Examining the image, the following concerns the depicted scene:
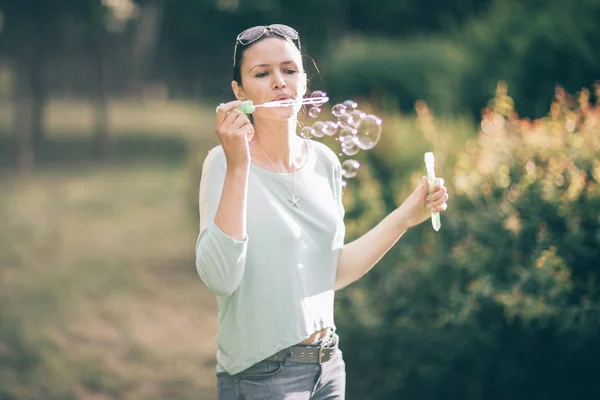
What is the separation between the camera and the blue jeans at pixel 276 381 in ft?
8.38

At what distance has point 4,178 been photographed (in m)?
17.6

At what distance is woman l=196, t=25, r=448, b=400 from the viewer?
94.8 inches

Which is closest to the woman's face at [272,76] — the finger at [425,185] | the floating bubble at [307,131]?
the finger at [425,185]

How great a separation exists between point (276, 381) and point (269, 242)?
0.41m

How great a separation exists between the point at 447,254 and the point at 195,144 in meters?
6.02

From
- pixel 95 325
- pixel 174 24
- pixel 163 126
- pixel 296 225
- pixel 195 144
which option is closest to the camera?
pixel 296 225

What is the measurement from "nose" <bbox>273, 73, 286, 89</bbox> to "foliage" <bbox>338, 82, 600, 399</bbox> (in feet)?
7.55

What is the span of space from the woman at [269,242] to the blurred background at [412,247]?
4.45 ft

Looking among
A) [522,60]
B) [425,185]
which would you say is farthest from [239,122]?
[522,60]

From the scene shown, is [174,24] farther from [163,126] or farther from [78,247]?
[78,247]

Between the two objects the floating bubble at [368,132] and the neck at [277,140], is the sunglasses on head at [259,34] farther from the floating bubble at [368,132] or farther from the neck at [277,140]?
the floating bubble at [368,132]

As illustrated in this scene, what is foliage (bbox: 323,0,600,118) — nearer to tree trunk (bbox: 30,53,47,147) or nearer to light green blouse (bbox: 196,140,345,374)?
light green blouse (bbox: 196,140,345,374)

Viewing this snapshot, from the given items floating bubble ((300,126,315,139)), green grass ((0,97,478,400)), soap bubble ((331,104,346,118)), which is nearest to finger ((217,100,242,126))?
floating bubble ((300,126,315,139))

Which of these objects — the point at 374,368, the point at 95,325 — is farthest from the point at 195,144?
the point at 374,368
